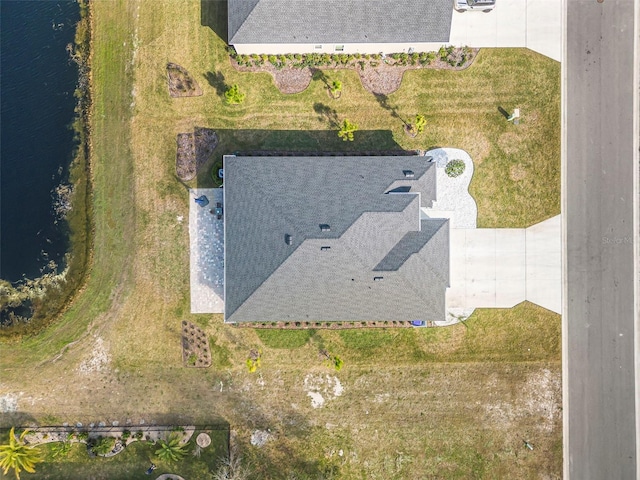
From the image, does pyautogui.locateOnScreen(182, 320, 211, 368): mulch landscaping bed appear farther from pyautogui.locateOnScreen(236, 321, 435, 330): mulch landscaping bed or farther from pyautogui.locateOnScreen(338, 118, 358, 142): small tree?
pyautogui.locateOnScreen(338, 118, 358, 142): small tree

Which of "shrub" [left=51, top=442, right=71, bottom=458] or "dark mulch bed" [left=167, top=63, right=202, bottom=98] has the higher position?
"dark mulch bed" [left=167, top=63, right=202, bottom=98]

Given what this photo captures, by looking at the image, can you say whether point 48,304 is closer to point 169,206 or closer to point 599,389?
point 169,206

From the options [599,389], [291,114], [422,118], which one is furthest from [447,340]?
[291,114]

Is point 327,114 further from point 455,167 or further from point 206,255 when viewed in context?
point 206,255

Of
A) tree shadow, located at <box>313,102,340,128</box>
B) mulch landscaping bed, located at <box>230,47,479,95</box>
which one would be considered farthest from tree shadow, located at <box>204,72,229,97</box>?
tree shadow, located at <box>313,102,340,128</box>

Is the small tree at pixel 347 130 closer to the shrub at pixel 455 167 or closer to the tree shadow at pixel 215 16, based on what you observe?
the shrub at pixel 455 167

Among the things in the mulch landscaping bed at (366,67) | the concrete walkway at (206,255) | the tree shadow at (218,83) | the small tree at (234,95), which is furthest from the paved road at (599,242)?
the concrete walkway at (206,255)

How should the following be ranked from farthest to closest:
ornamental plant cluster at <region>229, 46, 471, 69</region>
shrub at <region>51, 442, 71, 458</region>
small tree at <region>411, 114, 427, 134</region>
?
ornamental plant cluster at <region>229, 46, 471, 69</region> → small tree at <region>411, 114, 427, 134</region> → shrub at <region>51, 442, 71, 458</region>
